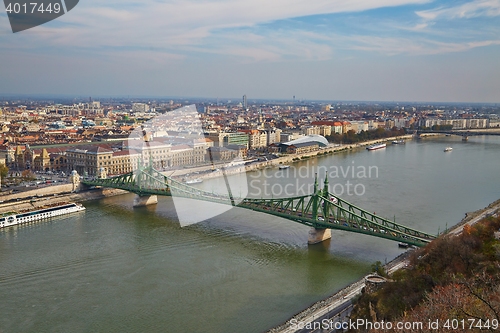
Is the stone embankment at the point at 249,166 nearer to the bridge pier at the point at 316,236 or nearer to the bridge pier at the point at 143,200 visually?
the bridge pier at the point at 143,200

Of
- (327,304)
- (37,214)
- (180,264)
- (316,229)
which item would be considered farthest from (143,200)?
(327,304)

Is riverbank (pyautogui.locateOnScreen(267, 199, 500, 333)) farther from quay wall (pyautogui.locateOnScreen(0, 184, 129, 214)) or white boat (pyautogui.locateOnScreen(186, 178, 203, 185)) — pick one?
white boat (pyautogui.locateOnScreen(186, 178, 203, 185))

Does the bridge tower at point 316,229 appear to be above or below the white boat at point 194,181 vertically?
above

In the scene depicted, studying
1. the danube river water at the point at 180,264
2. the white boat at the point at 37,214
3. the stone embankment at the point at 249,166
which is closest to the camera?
the danube river water at the point at 180,264

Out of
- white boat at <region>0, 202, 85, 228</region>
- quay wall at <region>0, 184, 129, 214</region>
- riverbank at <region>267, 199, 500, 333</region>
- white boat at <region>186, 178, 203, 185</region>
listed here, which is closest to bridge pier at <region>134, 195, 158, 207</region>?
white boat at <region>0, 202, 85, 228</region>

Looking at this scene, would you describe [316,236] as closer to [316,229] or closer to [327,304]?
[316,229]

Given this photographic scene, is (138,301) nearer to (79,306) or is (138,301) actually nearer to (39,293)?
(79,306)

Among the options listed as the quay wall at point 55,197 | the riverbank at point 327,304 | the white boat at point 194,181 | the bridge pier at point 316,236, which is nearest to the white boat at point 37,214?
the quay wall at point 55,197
